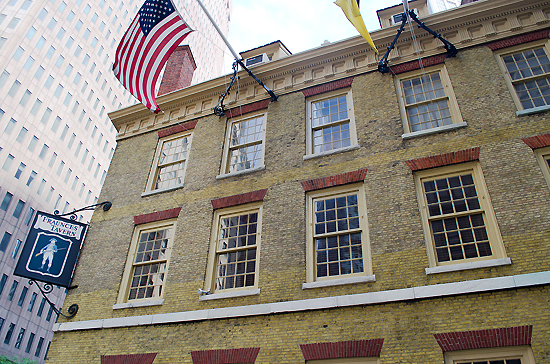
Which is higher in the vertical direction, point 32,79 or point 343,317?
point 32,79

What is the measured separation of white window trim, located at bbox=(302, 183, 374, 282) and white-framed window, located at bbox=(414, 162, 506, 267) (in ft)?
4.38

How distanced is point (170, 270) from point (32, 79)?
166 ft

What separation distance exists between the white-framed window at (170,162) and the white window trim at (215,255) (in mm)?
2486

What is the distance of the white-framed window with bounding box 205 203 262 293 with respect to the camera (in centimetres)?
1044

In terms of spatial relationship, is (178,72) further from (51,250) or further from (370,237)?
(370,237)

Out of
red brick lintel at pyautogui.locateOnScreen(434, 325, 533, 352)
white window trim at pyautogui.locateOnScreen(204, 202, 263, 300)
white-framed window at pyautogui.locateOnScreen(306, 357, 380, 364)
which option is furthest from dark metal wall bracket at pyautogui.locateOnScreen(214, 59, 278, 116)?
red brick lintel at pyautogui.locateOnScreen(434, 325, 533, 352)

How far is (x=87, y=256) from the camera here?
12.8m

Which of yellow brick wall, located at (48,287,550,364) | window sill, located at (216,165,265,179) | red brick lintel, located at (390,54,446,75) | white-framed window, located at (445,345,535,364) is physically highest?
red brick lintel, located at (390,54,446,75)

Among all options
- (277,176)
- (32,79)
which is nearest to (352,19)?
(277,176)

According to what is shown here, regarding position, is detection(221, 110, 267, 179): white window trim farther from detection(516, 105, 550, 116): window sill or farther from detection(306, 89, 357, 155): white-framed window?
detection(516, 105, 550, 116): window sill

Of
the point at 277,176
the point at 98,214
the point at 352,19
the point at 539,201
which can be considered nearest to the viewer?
the point at 539,201

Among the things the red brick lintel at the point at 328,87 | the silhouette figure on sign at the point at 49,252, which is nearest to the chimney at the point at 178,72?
the red brick lintel at the point at 328,87

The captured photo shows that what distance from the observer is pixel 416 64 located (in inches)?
462

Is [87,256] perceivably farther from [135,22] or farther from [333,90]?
[333,90]
